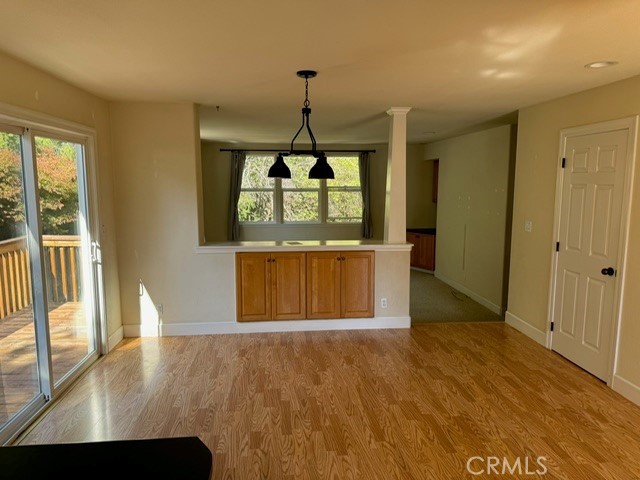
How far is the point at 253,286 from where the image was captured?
457 centimetres

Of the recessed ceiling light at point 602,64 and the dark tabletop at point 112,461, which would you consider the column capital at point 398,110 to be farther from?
the dark tabletop at point 112,461

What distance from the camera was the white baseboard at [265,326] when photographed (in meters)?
4.52

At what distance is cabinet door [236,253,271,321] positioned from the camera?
4.53 metres

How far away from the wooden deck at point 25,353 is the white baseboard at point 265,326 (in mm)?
963

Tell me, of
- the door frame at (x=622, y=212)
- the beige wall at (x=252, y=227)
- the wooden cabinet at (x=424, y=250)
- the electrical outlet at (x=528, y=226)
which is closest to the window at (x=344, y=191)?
the beige wall at (x=252, y=227)

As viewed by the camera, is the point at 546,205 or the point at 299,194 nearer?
the point at 546,205

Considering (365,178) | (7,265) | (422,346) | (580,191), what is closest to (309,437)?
(422,346)

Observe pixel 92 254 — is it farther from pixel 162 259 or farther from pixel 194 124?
pixel 194 124

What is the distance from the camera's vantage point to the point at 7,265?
105 inches

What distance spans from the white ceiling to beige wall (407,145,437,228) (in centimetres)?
436

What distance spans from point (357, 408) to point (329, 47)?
2.42 meters

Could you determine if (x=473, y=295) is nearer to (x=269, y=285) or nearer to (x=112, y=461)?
(x=269, y=285)

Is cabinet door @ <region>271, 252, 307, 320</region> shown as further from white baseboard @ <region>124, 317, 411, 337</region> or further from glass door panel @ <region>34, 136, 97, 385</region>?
glass door panel @ <region>34, 136, 97, 385</region>

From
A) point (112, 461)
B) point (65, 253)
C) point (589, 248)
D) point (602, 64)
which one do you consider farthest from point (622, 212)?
point (65, 253)
